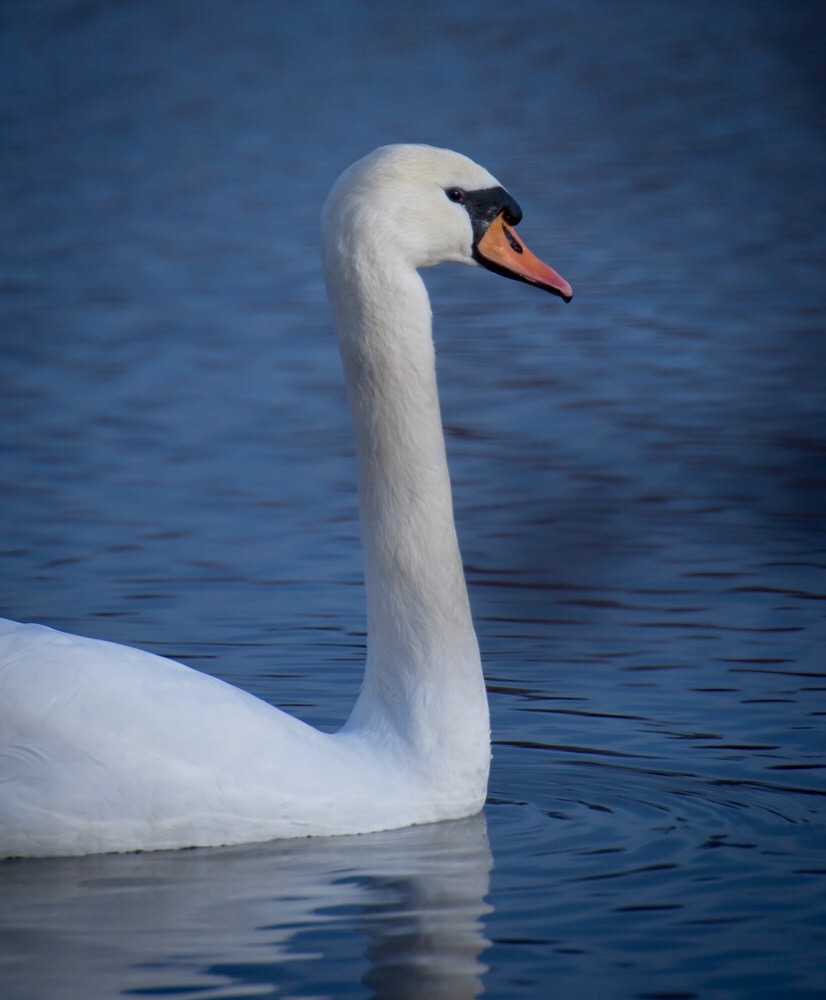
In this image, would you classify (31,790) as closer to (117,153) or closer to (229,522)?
(229,522)

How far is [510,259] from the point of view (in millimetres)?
4785

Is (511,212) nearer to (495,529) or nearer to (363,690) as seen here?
(363,690)

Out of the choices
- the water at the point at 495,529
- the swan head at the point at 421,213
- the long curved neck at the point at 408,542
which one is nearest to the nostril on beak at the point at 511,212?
the swan head at the point at 421,213

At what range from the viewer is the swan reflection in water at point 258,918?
143 inches

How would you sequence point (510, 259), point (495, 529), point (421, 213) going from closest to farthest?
point (421, 213) → point (510, 259) → point (495, 529)

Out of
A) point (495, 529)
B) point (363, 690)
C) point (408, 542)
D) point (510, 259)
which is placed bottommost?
point (363, 690)

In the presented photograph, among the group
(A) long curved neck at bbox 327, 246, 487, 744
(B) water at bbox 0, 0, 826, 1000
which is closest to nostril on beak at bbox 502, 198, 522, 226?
(A) long curved neck at bbox 327, 246, 487, 744

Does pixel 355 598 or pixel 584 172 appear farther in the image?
pixel 584 172

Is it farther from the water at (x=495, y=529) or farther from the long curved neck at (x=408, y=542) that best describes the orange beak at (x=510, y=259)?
the water at (x=495, y=529)

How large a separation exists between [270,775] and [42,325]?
8.60 meters

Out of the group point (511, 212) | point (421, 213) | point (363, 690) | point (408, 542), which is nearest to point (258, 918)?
point (363, 690)

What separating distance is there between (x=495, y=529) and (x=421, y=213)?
318cm

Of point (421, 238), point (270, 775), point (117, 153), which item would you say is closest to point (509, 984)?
point (270, 775)

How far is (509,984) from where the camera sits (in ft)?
11.9
